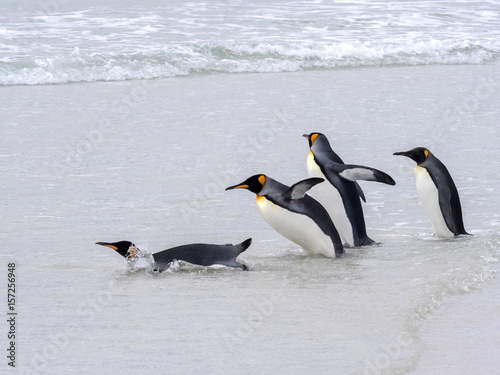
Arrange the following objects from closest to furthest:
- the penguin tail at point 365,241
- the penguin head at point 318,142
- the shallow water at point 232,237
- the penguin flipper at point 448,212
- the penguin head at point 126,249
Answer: the shallow water at point 232,237 → the penguin head at point 126,249 → the penguin tail at point 365,241 → the penguin flipper at point 448,212 → the penguin head at point 318,142

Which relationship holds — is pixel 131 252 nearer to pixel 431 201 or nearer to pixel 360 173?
pixel 360 173

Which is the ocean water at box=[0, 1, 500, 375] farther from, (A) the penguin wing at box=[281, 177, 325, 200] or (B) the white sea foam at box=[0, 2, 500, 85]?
(A) the penguin wing at box=[281, 177, 325, 200]

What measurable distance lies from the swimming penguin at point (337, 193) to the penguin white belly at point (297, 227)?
32 centimetres

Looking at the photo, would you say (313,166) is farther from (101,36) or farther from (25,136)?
(101,36)

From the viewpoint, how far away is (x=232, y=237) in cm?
435

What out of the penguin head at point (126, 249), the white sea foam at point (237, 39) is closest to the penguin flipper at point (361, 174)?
the penguin head at point (126, 249)

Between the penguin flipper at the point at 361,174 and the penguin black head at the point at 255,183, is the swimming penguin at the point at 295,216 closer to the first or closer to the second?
the penguin black head at the point at 255,183

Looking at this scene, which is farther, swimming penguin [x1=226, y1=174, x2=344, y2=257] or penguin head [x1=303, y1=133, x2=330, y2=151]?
penguin head [x1=303, y1=133, x2=330, y2=151]

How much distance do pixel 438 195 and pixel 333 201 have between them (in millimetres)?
608

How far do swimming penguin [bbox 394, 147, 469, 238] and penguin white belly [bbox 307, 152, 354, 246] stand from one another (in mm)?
424

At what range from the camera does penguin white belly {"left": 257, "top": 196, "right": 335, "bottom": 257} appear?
4.03 meters

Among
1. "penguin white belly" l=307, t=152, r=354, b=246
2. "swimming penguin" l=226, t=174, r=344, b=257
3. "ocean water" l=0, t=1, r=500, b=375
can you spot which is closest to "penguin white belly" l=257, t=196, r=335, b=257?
"swimming penguin" l=226, t=174, r=344, b=257

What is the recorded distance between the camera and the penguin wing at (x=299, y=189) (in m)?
3.87

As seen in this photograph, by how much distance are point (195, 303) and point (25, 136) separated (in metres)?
4.03
